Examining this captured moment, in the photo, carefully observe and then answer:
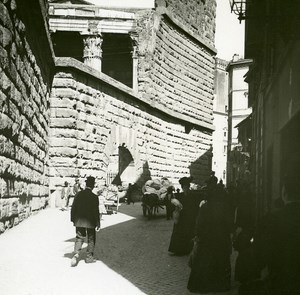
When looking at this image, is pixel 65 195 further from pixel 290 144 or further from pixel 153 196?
pixel 290 144

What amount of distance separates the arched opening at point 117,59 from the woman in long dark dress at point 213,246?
21.4 meters

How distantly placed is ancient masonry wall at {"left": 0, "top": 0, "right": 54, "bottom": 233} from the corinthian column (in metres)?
10.5

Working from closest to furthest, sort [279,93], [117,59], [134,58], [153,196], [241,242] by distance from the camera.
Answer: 1. [241,242]
2. [279,93]
3. [153,196]
4. [134,58]
5. [117,59]

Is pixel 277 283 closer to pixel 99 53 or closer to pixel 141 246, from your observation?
pixel 141 246

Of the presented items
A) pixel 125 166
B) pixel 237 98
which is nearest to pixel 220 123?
pixel 237 98

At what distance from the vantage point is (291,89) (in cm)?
821

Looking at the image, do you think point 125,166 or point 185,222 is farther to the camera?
point 125,166

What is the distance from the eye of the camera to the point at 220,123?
60.3 meters

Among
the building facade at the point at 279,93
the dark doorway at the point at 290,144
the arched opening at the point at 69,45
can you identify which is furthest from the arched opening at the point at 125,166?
the dark doorway at the point at 290,144

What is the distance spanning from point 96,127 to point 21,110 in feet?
24.3

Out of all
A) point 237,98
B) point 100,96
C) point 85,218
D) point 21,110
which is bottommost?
point 85,218

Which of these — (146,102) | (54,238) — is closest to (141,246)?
(54,238)

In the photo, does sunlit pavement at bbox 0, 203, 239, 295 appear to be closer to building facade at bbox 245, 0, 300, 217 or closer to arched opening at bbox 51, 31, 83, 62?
building facade at bbox 245, 0, 300, 217

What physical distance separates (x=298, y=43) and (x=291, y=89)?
38.8 inches
